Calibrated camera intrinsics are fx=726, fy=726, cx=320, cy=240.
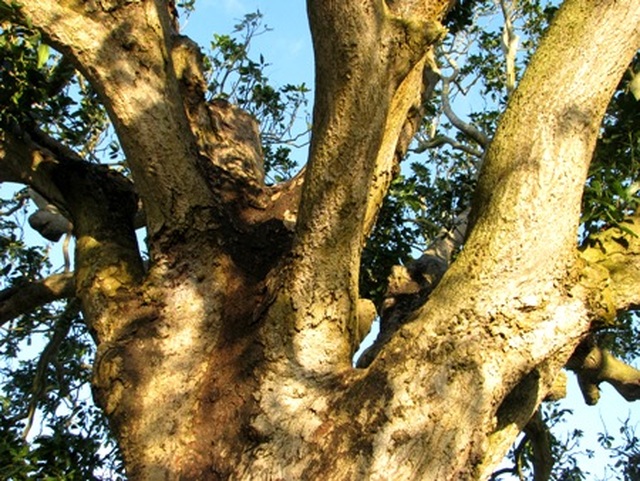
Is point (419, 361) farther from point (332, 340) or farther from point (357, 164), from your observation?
point (357, 164)

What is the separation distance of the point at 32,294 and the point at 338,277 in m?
2.68

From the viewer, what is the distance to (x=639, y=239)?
124 inches

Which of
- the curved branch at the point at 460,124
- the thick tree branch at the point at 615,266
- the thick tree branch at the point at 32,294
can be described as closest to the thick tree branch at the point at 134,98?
the thick tree branch at the point at 32,294

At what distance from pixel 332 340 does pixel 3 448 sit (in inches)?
105

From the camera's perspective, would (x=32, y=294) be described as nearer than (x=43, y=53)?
No

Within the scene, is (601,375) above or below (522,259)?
below

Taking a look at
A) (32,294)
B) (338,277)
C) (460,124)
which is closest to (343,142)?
(338,277)

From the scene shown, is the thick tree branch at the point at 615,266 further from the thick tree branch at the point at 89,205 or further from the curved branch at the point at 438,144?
the curved branch at the point at 438,144

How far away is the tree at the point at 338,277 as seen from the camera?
2.63 m

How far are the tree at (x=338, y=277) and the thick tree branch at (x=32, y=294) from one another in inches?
45.0

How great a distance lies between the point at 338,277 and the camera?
118 inches

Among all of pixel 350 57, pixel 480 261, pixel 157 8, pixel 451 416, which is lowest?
pixel 451 416

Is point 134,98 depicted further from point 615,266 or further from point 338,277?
point 615,266

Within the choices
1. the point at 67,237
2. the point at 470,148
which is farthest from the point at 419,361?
the point at 470,148
